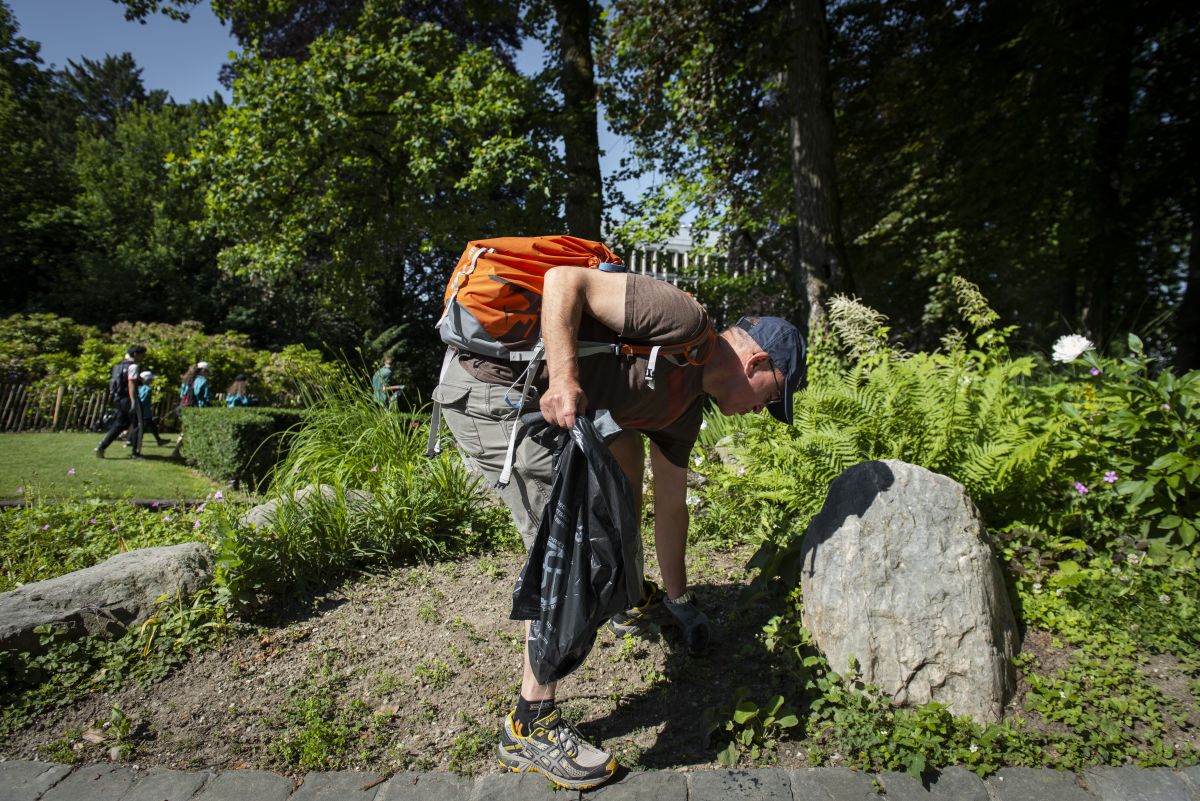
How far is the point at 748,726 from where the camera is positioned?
7.82ft

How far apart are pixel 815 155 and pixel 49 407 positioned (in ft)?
44.1

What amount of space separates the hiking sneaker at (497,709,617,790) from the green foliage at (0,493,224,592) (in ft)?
8.44

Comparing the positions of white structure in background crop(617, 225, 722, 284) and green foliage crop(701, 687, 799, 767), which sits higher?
white structure in background crop(617, 225, 722, 284)

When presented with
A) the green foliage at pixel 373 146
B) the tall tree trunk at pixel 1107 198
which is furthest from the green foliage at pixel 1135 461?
the green foliage at pixel 373 146

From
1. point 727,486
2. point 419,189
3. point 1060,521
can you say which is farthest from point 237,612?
point 419,189

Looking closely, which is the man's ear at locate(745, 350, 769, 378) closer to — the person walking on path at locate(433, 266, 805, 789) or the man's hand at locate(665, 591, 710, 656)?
the person walking on path at locate(433, 266, 805, 789)

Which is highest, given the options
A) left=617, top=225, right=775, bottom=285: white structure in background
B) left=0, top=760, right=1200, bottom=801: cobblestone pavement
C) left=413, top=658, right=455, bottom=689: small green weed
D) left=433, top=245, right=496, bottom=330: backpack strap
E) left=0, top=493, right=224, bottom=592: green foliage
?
left=617, top=225, right=775, bottom=285: white structure in background

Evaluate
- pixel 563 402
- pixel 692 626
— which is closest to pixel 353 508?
pixel 692 626

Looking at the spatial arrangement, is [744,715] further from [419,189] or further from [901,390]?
[419,189]

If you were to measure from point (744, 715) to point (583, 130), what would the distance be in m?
10.5

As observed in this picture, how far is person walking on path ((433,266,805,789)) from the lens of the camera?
2.13 metres

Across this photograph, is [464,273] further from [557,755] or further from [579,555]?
[557,755]

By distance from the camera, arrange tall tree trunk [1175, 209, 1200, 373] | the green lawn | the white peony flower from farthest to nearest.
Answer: tall tree trunk [1175, 209, 1200, 373] → the green lawn → the white peony flower

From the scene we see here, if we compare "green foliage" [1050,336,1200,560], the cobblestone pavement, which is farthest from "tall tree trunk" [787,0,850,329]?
the cobblestone pavement
